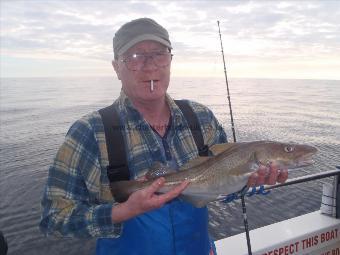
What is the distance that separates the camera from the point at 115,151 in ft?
11.5

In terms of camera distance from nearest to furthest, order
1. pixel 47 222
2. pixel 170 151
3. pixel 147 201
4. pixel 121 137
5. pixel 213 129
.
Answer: pixel 147 201, pixel 47 222, pixel 121 137, pixel 170 151, pixel 213 129

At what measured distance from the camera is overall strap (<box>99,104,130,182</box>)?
349 centimetres

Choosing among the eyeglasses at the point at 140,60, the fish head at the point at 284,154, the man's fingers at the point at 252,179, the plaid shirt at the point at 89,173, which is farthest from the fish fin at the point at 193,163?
the eyeglasses at the point at 140,60

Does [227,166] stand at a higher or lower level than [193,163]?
lower

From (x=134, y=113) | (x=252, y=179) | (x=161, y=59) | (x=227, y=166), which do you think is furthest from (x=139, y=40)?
(x=252, y=179)

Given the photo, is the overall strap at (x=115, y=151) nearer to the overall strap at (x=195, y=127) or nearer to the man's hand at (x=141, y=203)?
the man's hand at (x=141, y=203)

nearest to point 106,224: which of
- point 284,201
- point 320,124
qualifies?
point 284,201

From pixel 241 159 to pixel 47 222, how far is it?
2.36m

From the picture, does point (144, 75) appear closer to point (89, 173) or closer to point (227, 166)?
point (89, 173)

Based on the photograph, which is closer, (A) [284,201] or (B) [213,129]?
(B) [213,129]

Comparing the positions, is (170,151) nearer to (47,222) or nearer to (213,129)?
(213,129)

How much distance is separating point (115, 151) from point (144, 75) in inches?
36.6

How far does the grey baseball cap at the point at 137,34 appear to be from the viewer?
3691 mm

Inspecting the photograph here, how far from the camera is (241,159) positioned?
13.5ft
